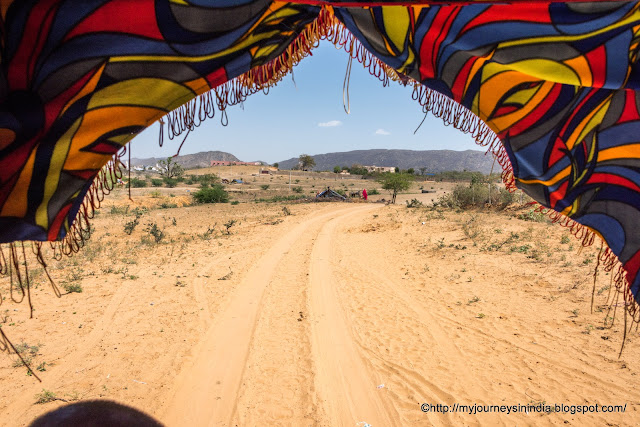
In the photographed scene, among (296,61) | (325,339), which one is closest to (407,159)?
(325,339)

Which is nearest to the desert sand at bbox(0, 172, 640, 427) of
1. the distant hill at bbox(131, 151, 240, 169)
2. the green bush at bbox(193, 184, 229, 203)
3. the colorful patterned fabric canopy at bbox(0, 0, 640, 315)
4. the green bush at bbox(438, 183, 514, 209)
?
the colorful patterned fabric canopy at bbox(0, 0, 640, 315)

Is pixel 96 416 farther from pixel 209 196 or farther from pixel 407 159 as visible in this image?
pixel 407 159

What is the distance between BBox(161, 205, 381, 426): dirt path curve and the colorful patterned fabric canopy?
7.07ft

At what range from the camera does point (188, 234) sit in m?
11.4

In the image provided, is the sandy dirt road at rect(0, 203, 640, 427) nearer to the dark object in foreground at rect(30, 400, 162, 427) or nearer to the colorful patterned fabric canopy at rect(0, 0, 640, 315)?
the dark object in foreground at rect(30, 400, 162, 427)

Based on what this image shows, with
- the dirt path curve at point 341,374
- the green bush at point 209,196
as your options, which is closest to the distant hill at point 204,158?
the green bush at point 209,196

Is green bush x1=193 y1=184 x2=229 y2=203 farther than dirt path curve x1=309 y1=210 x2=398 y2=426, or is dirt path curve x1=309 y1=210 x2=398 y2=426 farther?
green bush x1=193 y1=184 x2=229 y2=203

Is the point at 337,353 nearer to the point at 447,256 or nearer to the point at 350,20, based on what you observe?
the point at 350,20

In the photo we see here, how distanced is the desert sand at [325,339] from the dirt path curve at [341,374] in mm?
16

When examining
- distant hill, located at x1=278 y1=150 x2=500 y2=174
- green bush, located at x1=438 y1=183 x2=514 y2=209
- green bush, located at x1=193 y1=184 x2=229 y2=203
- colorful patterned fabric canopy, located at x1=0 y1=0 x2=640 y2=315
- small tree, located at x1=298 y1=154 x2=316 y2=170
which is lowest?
green bush, located at x1=193 y1=184 x2=229 y2=203

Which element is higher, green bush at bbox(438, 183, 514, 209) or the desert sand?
green bush at bbox(438, 183, 514, 209)

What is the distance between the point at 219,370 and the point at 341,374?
4.31 feet

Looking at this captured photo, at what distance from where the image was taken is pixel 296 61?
5.24 ft

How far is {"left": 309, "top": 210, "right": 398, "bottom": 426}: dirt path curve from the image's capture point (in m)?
2.98
